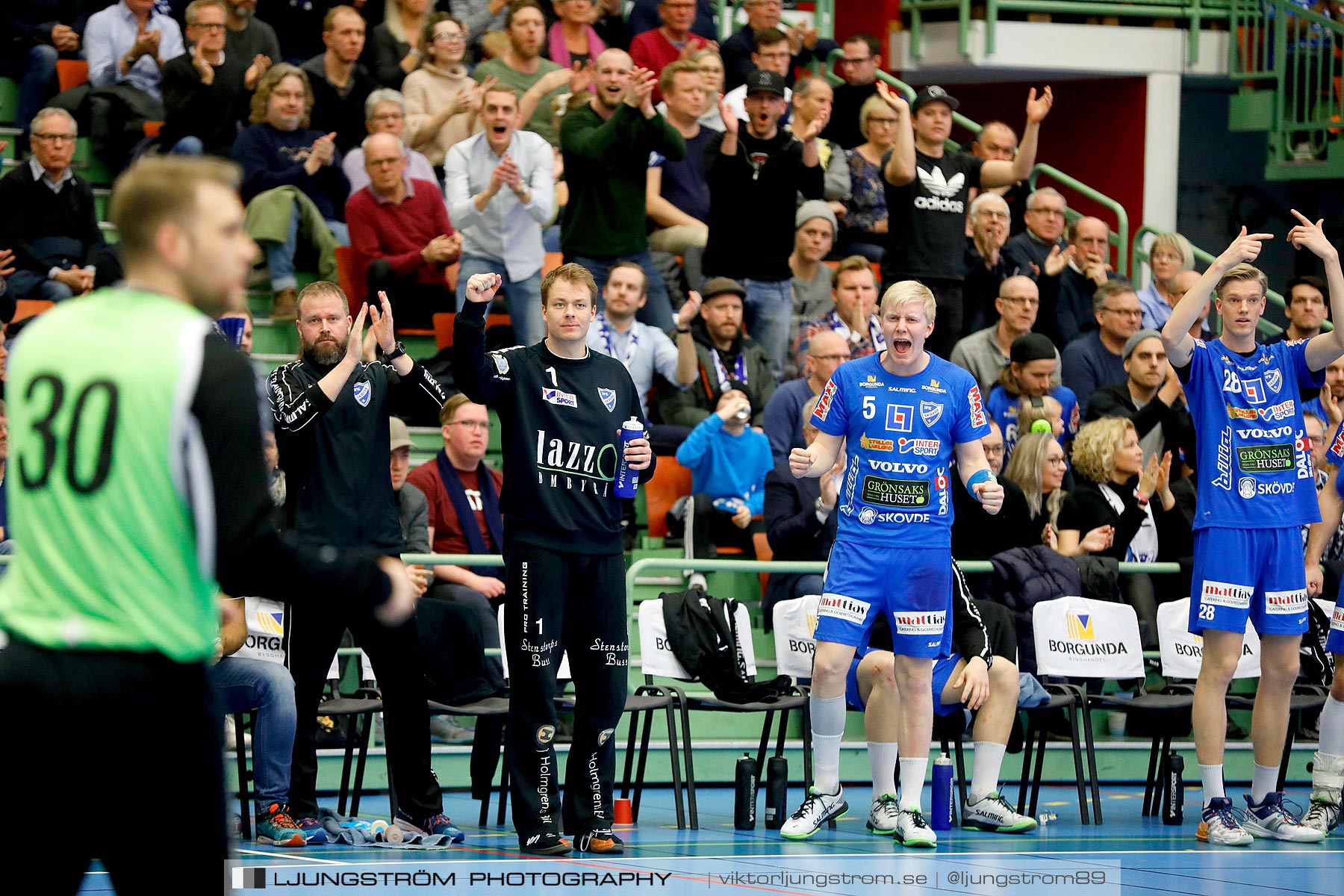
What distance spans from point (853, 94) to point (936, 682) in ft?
22.9

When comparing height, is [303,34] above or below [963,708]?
above

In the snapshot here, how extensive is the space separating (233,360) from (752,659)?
17.9 ft

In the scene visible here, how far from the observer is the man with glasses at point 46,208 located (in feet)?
34.0

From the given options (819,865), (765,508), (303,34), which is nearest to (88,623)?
(819,865)

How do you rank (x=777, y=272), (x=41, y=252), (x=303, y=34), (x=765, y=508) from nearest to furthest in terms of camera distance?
(x=765, y=508) < (x=41, y=252) < (x=777, y=272) < (x=303, y=34)

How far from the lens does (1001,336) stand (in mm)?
11070

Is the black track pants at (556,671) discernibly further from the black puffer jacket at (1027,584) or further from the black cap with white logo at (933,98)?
the black cap with white logo at (933,98)

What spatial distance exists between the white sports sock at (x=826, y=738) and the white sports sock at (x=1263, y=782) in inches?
73.3

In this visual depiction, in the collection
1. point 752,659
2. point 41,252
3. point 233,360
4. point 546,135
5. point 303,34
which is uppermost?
point 303,34

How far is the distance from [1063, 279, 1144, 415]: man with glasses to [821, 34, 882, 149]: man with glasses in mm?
2849

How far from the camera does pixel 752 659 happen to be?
8.23 metres

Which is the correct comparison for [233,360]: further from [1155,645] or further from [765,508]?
[1155,645]

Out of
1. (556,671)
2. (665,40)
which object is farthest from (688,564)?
(665,40)

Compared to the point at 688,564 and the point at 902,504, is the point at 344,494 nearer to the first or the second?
the point at 688,564
